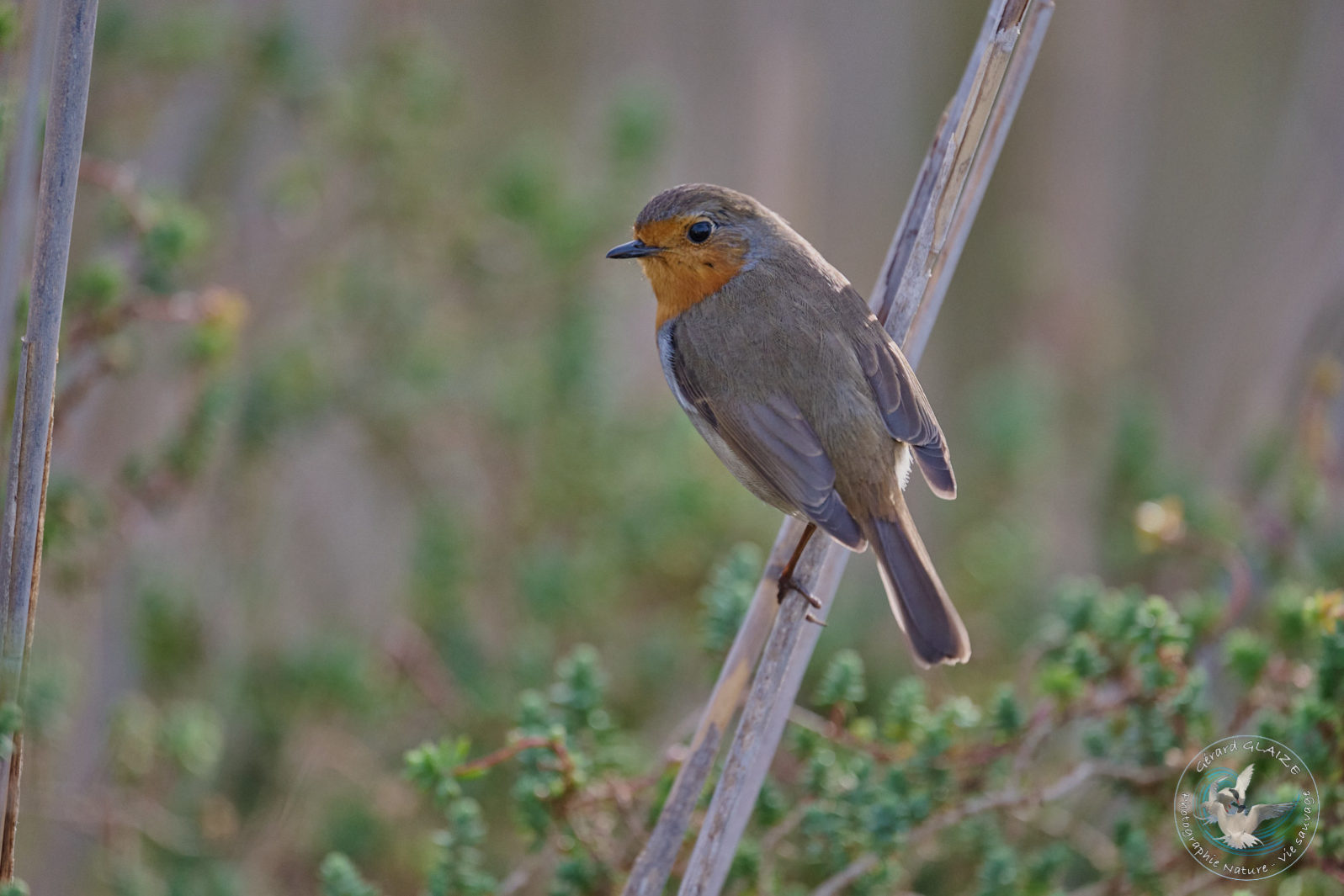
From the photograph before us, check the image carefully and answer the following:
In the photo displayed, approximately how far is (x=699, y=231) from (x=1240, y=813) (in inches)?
58.4

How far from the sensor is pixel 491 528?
148 inches

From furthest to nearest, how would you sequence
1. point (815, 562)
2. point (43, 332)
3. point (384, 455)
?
point (384, 455) → point (815, 562) → point (43, 332)

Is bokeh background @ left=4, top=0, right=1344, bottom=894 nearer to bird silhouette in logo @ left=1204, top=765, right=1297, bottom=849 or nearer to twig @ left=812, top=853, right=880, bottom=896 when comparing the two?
twig @ left=812, top=853, right=880, bottom=896

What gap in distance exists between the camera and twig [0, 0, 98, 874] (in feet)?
5.31

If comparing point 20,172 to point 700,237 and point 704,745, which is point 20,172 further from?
point 704,745

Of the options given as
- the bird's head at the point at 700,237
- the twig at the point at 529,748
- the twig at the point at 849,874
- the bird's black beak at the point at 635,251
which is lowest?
the twig at the point at 529,748

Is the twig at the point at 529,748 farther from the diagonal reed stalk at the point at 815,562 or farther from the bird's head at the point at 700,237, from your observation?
the bird's head at the point at 700,237

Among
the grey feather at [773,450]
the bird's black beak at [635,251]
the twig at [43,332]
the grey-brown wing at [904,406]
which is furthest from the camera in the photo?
the bird's black beak at [635,251]

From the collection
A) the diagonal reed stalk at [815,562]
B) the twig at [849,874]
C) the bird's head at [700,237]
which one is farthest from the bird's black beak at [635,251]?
the twig at [849,874]

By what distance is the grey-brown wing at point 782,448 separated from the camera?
2.13 metres

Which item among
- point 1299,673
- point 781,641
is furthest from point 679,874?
point 1299,673

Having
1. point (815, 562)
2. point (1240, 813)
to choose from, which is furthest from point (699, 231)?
point (1240, 813)

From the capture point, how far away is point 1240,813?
2.04 m

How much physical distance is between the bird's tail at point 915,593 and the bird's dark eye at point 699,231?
678 mm
